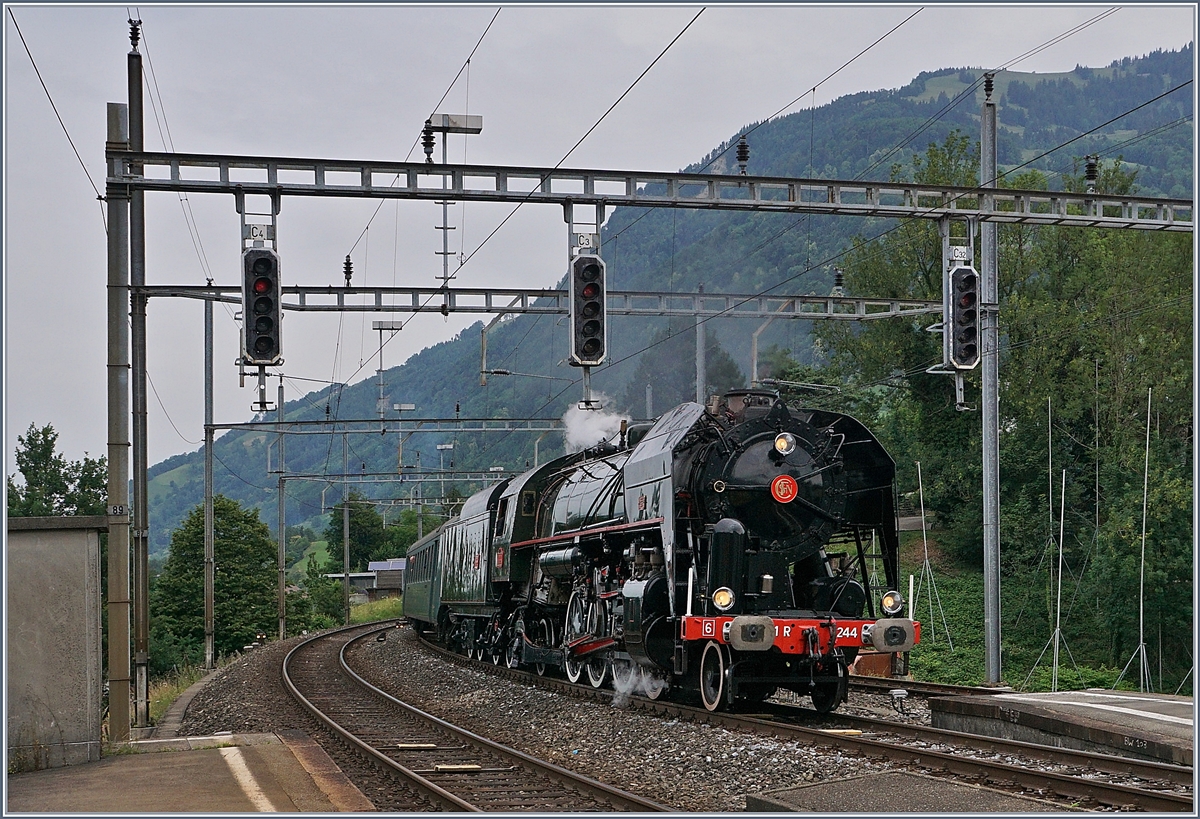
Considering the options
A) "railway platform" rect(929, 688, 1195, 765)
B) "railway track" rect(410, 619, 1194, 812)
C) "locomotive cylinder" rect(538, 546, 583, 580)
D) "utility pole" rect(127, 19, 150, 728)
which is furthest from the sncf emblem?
"utility pole" rect(127, 19, 150, 728)

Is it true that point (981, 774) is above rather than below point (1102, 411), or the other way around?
below

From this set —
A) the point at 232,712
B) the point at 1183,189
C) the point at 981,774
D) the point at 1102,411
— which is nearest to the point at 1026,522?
the point at 1102,411

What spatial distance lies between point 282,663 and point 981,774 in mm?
22432

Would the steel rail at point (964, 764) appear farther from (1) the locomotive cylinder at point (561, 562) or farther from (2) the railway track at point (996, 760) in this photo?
(1) the locomotive cylinder at point (561, 562)

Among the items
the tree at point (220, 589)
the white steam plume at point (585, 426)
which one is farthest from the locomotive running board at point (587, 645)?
the tree at point (220, 589)

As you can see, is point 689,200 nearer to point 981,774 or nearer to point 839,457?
point 839,457

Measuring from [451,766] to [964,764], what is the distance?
15.1 ft

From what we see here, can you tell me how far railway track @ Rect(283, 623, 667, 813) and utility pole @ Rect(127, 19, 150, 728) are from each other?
246 cm

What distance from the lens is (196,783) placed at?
970cm

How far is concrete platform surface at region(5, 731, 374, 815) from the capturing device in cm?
880

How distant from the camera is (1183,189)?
287 ft

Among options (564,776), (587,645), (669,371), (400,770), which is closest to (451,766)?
(400,770)

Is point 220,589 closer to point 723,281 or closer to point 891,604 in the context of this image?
point 723,281

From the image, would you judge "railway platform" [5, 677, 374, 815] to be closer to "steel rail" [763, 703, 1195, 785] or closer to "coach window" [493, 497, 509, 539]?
"steel rail" [763, 703, 1195, 785]
